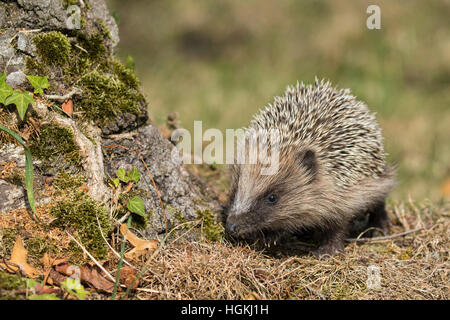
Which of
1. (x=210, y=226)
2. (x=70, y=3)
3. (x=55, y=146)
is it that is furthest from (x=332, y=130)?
(x=70, y=3)

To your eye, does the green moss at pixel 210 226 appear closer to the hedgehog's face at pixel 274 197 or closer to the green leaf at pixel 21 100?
the hedgehog's face at pixel 274 197

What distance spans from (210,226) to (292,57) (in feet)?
28.1

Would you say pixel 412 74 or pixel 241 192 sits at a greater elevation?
pixel 412 74

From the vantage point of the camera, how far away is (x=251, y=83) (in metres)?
11.2

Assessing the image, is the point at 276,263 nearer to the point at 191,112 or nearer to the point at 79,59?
the point at 79,59

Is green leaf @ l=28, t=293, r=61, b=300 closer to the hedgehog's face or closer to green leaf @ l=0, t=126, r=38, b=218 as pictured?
green leaf @ l=0, t=126, r=38, b=218

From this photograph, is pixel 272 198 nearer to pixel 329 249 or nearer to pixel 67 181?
pixel 329 249

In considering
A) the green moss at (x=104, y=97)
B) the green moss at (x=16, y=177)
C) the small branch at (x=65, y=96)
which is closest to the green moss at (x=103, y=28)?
the green moss at (x=104, y=97)

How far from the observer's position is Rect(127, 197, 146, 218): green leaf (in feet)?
12.7

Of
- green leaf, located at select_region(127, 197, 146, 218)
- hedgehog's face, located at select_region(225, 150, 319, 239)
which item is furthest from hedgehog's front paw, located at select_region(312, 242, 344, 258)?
green leaf, located at select_region(127, 197, 146, 218)

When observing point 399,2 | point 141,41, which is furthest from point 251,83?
point 399,2

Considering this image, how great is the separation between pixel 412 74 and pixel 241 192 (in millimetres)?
8341
